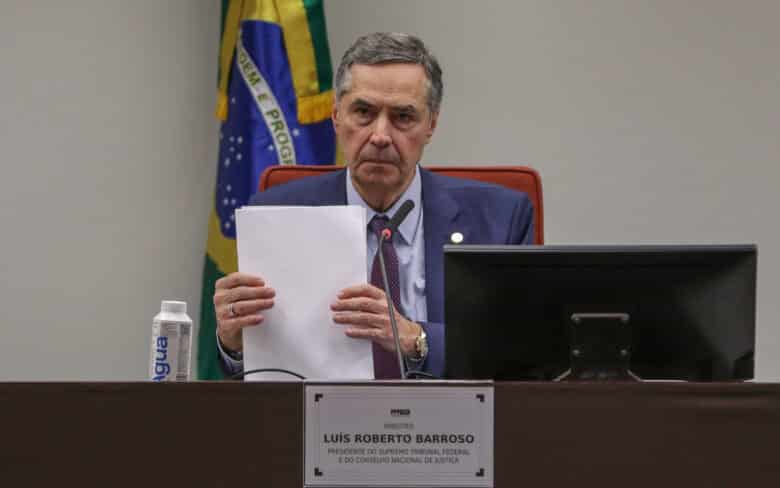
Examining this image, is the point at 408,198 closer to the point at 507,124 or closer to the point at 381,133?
the point at 381,133

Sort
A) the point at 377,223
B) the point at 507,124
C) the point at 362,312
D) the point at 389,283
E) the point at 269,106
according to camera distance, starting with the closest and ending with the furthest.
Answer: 1. the point at 362,312
2. the point at 389,283
3. the point at 377,223
4. the point at 269,106
5. the point at 507,124

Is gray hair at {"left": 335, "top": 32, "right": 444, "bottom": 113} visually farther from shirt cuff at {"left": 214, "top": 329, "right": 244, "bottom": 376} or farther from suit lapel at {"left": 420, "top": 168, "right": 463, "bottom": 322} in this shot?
shirt cuff at {"left": 214, "top": 329, "right": 244, "bottom": 376}

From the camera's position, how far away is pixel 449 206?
2.30 m

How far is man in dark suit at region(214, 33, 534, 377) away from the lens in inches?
87.9

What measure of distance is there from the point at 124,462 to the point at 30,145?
2.01m

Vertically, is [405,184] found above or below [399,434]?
above

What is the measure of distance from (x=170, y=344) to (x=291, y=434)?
1.49 ft

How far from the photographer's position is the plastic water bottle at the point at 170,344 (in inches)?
63.3

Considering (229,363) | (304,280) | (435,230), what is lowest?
(229,363)

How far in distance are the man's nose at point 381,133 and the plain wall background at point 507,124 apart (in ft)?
3.57

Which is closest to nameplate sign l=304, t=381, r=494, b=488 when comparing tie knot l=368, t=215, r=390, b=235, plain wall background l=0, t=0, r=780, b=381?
tie knot l=368, t=215, r=390, b=235

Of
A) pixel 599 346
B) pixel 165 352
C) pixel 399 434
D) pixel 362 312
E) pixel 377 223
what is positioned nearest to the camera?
pixel 399 434

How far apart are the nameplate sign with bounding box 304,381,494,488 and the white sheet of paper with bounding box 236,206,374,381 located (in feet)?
1.59

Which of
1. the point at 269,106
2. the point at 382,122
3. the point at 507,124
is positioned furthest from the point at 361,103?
the point at 507,124
